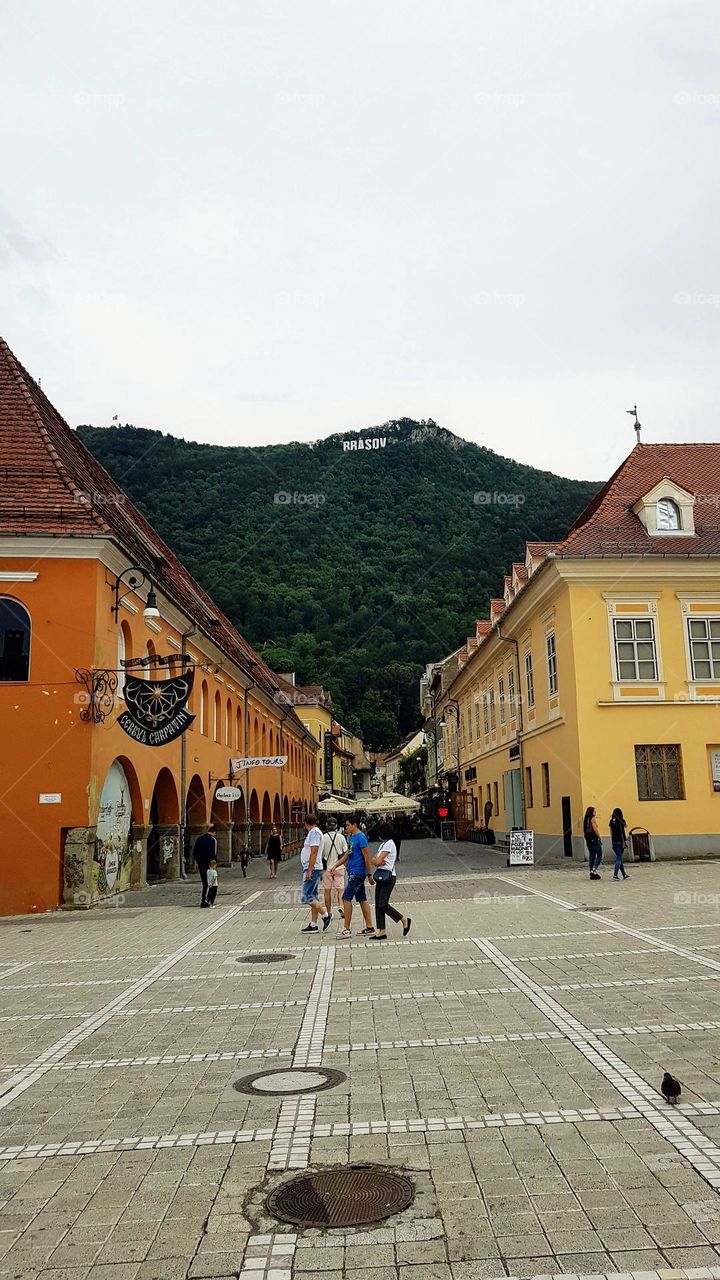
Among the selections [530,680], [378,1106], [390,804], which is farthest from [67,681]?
[390,804]

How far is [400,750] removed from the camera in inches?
4796

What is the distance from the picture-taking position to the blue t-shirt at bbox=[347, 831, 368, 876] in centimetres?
1409

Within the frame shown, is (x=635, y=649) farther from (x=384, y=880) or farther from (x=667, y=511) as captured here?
(x=384, y=880)

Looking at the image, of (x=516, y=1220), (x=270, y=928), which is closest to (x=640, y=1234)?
(x=516, y=1220)

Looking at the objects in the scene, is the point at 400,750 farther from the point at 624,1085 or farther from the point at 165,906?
the point at 624,1085

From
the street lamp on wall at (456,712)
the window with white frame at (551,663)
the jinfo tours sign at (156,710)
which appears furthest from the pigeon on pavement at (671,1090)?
the street lamp on wall at (456,712)

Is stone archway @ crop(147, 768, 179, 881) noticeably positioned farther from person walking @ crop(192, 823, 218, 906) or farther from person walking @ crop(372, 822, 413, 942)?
person walking @ crop(372, 822, 413, 942)

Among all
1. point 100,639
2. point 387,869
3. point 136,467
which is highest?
point 136,467

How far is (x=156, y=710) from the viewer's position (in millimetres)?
18344

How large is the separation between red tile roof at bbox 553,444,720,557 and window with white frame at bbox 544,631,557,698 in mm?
3179

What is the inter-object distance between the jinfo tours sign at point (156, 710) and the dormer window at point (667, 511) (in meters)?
15.3

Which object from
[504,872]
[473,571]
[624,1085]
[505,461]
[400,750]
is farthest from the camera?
[400,750]

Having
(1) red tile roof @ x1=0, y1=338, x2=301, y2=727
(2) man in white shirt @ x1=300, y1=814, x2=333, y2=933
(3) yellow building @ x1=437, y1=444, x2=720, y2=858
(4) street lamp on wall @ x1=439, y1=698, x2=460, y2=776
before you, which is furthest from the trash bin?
(4) street lamp on wall @ x1=439, y1=698, x2=460, y2=776

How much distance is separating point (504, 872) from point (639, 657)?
6.83 meters
